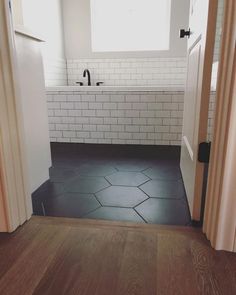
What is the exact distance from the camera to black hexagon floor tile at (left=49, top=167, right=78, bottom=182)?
1847 millimetres

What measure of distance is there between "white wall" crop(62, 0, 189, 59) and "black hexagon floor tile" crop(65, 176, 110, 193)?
7.88 ft

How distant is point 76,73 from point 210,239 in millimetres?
Result: 3266

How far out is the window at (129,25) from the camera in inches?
135

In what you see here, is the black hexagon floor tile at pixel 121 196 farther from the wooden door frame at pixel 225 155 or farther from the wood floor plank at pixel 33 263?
the wooden door frame at pixel 225 155

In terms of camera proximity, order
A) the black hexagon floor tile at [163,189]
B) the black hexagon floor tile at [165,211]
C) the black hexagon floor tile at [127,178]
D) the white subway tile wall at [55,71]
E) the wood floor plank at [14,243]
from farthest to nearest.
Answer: the white subway tile wall at [55,71] < the black hexagon floor tile at [127,178] < the black hexagon floor tile at [163,189] < the black hexagon floor tile at [165,211] < the wood floor plank at [14,243]

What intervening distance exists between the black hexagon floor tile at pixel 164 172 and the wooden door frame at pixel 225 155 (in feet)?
2.40

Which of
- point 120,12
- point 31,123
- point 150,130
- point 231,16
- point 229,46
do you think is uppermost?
point 120,12

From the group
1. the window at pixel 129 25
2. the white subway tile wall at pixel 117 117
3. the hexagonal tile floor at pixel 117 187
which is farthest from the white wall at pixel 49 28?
the hexagonal tile floor at pixel 117 187

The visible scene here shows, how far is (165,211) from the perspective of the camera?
1377 mm

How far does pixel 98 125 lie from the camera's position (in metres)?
2.59

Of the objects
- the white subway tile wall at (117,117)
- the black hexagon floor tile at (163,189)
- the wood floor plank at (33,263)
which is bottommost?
the wood floor plank at (33,263)

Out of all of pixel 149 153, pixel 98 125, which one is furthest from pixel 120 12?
pixel 149 153

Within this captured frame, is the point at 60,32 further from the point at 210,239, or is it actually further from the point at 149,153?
the point at 210,239

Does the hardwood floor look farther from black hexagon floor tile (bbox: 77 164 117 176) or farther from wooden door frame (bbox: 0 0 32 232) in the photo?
black hexagon floor tile (bbox: 77 164 117 176)
